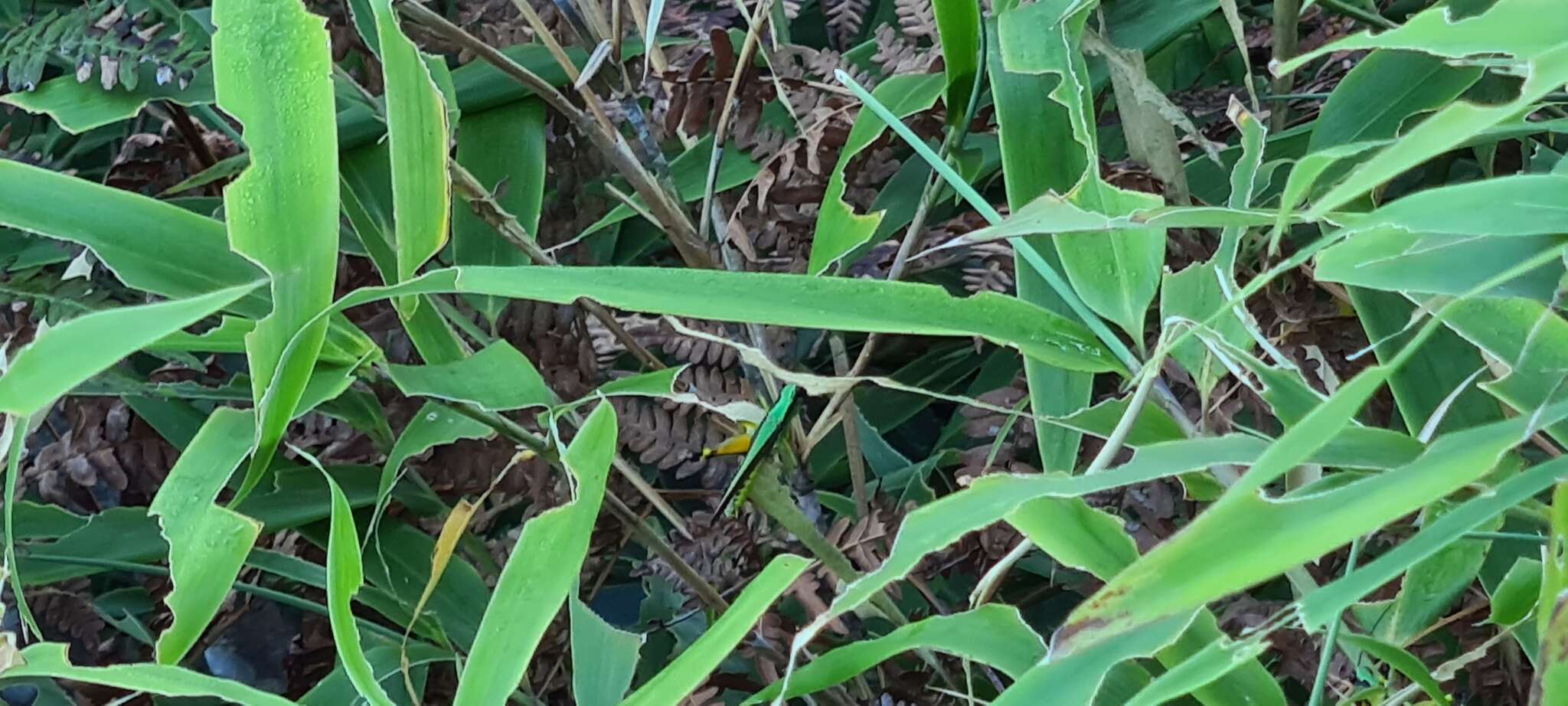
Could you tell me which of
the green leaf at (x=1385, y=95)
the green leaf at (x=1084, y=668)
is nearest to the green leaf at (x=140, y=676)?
the green leaf at (x=1084, y=668)

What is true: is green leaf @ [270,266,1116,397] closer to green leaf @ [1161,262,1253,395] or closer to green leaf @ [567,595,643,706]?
green leaf @ [1161,262,1253,395]

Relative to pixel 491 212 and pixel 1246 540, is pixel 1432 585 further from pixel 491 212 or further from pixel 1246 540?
pixel 491 212

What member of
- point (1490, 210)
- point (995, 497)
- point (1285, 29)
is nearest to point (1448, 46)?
point (1490, 210)

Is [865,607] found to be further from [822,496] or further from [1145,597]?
[1145,597]

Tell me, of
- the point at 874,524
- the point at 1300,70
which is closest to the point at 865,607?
the point at 874,524

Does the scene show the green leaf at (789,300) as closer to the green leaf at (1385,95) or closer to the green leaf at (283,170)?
the green leaf at (283,170)

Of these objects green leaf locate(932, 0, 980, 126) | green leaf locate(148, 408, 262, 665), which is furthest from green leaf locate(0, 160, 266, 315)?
green leaf locate(932, 0, 980, 126)
